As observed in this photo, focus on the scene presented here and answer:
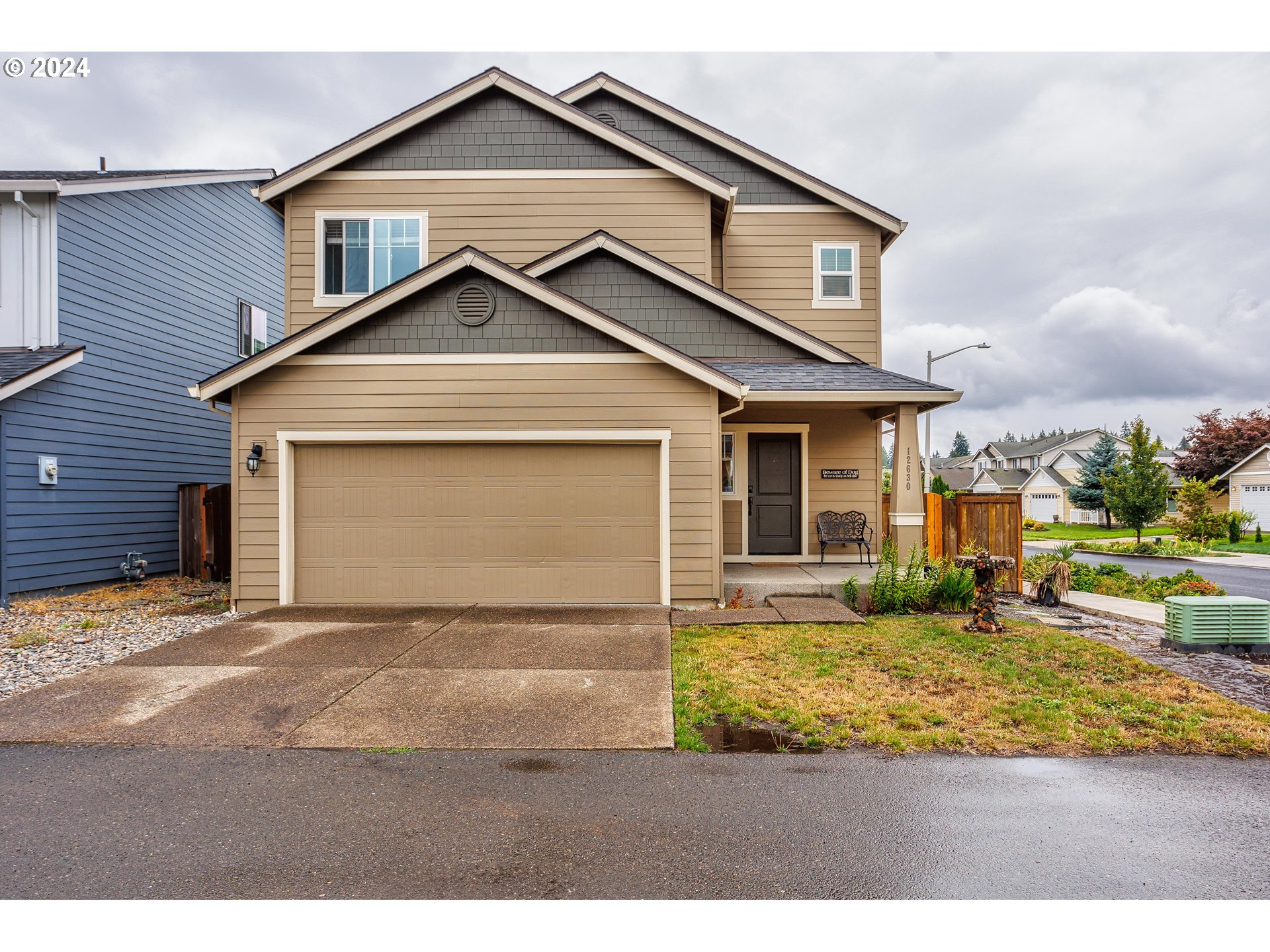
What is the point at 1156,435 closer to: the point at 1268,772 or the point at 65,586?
the point at 1268,772

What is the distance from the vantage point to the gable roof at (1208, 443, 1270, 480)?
105 ft

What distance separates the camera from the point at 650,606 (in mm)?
8531

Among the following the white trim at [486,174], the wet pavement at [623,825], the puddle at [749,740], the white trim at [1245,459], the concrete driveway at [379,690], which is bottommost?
the wet pavement at [623,825]

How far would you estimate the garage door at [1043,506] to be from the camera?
161ft

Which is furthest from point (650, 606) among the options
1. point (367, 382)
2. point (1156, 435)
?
point (1156, 435)

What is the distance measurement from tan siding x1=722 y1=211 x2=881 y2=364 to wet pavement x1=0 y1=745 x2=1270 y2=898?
955 centimetres

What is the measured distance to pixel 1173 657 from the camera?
6.35 metres

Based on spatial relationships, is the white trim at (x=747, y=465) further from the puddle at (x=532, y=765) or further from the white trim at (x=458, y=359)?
the puddle at (x=532, y=765)

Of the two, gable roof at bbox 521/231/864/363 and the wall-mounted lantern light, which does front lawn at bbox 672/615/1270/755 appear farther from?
the wall-mounted lantern light

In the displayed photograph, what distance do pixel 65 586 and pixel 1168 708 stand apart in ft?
44.4

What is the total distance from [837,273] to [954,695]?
9317 millimetres

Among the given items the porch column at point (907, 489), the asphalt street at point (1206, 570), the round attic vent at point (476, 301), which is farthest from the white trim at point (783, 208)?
the asphalt street at point (1206, 570)

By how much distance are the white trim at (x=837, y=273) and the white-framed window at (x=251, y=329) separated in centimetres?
1159

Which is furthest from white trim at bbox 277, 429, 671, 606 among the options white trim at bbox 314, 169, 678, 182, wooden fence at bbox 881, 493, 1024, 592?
white trim at bbox 314, 169, 678, 182
